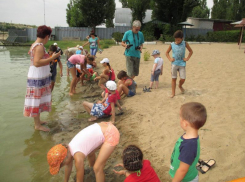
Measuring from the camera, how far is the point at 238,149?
3.02 metres

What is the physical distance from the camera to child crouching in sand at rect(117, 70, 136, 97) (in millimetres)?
5773

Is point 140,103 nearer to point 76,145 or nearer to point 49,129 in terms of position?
point 49,129

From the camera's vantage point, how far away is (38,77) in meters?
4.01

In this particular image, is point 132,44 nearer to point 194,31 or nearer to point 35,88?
point 35,88

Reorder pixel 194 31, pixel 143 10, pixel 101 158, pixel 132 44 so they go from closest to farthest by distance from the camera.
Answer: pixel 101 158 < pixel 132 44 < pixel 143 10 < pixel 194 31

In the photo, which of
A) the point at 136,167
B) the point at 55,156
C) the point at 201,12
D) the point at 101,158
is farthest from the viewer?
the point at 201,12

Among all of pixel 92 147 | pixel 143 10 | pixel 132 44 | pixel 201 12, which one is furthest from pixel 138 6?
pixel 201 12

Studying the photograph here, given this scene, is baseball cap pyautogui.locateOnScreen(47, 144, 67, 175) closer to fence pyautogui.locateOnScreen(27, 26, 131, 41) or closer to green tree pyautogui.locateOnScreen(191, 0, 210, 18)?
fence pyautogui.locateOnScreen(27, 26, 131, 41)

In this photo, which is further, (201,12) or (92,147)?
(201,12)

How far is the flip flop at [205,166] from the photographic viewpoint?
2.68 meters

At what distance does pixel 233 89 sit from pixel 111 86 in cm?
349

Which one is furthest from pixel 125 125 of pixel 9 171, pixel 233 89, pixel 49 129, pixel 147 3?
pixel 147 3

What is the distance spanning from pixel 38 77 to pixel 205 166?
3204 millimetres

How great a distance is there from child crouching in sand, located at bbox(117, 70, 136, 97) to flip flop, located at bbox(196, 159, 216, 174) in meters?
3.32
